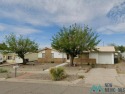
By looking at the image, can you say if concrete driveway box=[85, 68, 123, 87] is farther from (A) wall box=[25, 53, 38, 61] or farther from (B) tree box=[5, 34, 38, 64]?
(A) wall box=[25, 53, 38, 61]

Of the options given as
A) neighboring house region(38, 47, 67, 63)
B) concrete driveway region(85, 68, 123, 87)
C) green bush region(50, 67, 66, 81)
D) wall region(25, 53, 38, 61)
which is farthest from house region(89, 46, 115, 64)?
green bush region(50, 67, 66, 81)

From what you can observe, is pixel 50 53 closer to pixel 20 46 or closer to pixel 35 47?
pixel 35 47

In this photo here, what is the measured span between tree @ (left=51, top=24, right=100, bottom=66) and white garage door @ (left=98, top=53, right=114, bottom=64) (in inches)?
317

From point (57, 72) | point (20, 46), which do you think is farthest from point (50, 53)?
point (57, 72)

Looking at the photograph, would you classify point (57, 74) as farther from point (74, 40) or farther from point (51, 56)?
point (51, 56)

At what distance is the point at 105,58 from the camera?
Answer: 35.2 m

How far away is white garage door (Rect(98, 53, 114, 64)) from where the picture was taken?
3487cm

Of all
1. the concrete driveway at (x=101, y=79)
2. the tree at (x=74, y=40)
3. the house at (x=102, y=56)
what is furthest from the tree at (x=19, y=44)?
the concrete driveway at (x=101, y=79)

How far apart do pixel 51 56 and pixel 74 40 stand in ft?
46.8

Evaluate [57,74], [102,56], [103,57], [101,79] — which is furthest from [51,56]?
[101,79]

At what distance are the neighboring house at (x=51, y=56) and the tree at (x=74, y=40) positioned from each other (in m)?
11.3

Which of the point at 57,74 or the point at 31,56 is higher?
the point at 31,56

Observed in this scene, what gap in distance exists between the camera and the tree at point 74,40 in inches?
1057

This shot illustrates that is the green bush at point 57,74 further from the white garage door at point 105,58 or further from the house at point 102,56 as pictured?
the white garage door at point 105,58
